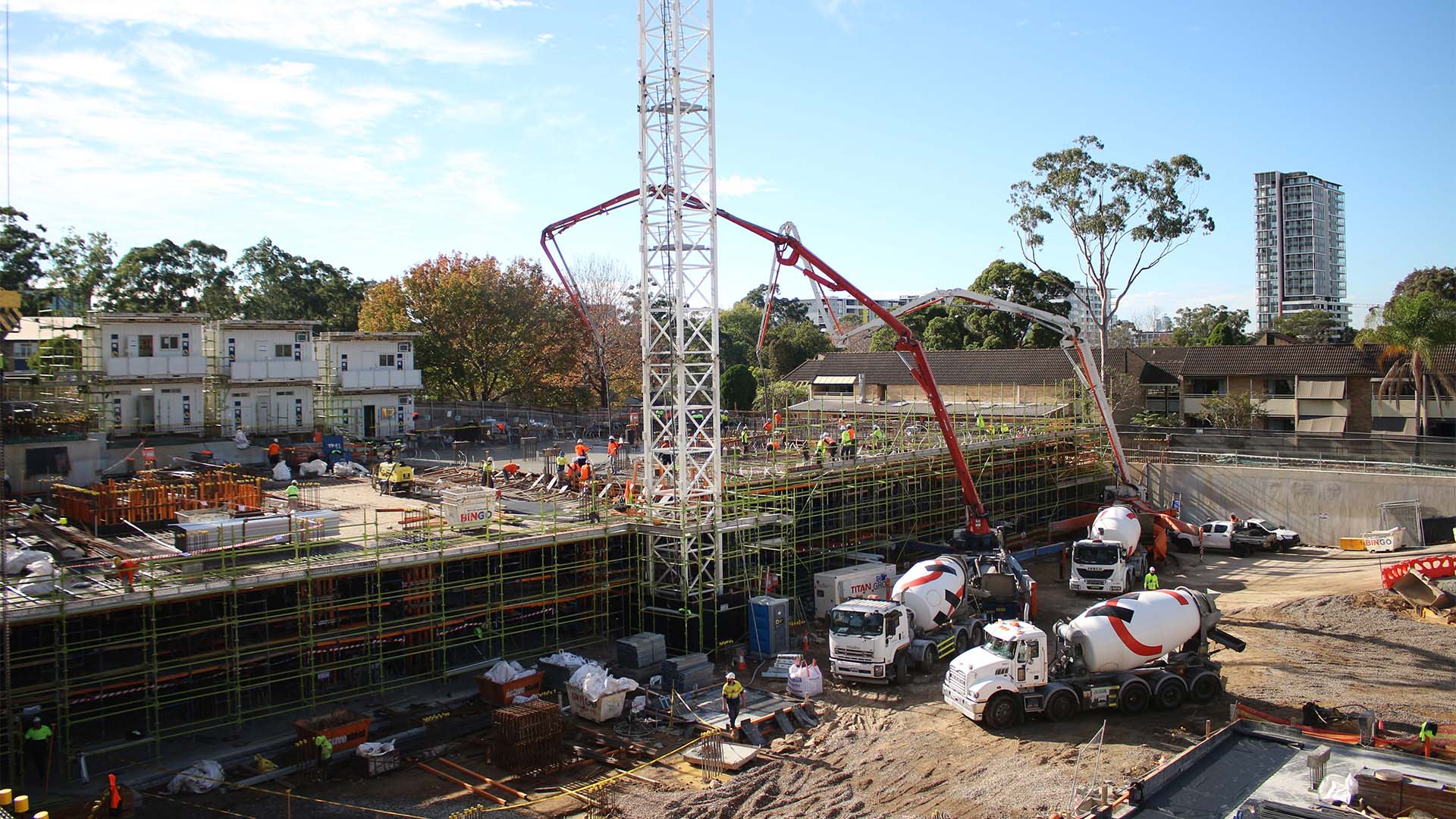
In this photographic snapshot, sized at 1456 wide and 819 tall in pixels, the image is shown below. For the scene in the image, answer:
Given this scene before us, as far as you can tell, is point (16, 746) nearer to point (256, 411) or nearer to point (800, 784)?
point (800, 784)

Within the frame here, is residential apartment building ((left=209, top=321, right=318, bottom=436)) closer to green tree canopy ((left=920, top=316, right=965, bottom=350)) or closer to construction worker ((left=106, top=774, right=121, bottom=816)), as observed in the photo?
construction worker ((left=106, top=774, right=121, bottom=816))

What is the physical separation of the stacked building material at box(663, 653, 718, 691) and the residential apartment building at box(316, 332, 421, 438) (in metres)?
24.4

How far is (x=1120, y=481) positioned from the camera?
40.2 meters

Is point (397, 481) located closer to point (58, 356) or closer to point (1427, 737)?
point (58, 356)

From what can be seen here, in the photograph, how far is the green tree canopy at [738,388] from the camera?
2368 inches

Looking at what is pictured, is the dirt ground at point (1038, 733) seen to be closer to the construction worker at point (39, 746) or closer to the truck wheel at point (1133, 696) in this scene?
the truck wheel at point (1133, 696)

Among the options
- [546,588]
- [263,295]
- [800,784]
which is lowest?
[800,784]

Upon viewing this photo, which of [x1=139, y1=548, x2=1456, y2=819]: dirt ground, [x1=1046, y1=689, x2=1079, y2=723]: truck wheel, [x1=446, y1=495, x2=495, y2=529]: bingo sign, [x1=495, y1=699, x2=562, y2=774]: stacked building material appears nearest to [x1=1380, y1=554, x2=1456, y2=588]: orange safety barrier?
[x1=139, y1=548, x2=1456, y2=819]: dirt ground

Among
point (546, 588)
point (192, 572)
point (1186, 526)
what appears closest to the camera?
point (192, 572)

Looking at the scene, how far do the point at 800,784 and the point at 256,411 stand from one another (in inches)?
1164

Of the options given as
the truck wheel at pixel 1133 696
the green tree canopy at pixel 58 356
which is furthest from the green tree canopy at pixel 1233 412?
the green tree canopy at pixel 58 356

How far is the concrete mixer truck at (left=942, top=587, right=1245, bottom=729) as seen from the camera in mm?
18266

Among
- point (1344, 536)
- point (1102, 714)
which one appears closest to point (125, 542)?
point (1102, 714)

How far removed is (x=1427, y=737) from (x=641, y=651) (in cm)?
1414
